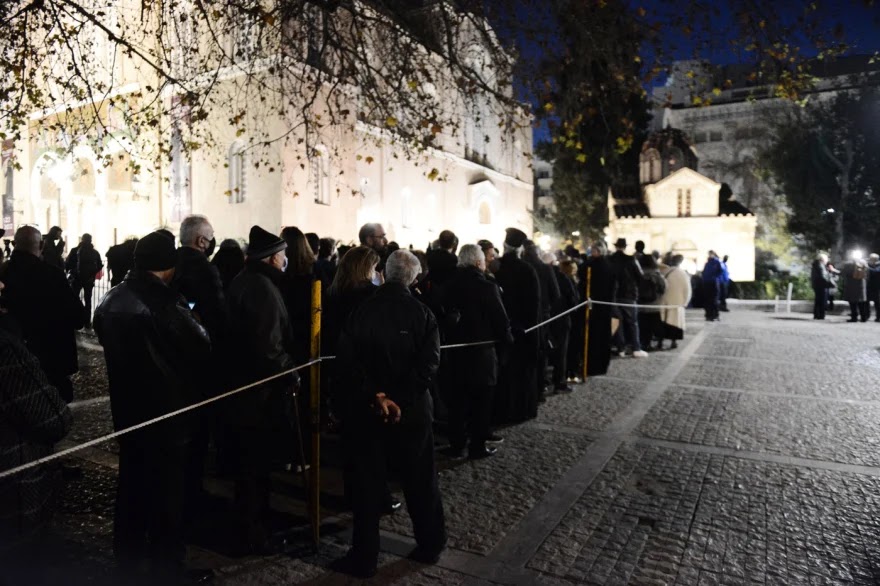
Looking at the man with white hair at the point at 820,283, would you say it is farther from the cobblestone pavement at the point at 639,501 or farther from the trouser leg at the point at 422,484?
the trouser leg at the point at 422,484

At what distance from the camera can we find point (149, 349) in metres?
3.33

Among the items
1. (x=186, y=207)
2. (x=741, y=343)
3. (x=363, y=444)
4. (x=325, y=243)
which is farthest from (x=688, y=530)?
(x=186, y=207)

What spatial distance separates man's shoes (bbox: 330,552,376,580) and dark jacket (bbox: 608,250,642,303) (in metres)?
8.30

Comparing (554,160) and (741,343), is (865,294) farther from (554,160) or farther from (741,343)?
(554,160)

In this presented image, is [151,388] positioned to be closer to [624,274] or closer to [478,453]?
[478,453]

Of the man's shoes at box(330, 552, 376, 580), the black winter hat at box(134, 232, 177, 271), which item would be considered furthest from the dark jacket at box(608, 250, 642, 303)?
the black winter hat at box(134, 232, 177, 271)

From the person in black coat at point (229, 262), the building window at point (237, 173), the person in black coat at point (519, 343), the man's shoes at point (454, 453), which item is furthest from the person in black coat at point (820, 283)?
the building window at point (237, 173)

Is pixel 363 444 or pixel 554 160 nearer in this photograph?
pixel 363 444

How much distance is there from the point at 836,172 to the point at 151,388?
4315 centimetres

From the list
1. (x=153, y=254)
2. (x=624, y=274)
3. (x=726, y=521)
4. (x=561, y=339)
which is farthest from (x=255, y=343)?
(x=624, y=274)

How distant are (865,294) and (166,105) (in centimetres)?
2554

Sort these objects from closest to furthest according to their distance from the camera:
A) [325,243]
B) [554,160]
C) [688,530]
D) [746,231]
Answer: [688,530]
[325,243]
[746,231]
[554,160]

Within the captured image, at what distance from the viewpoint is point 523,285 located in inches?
278

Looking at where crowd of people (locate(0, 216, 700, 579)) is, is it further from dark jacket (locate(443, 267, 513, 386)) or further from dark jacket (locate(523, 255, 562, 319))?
dark jacket (locate(523, 255, 562, 319))
